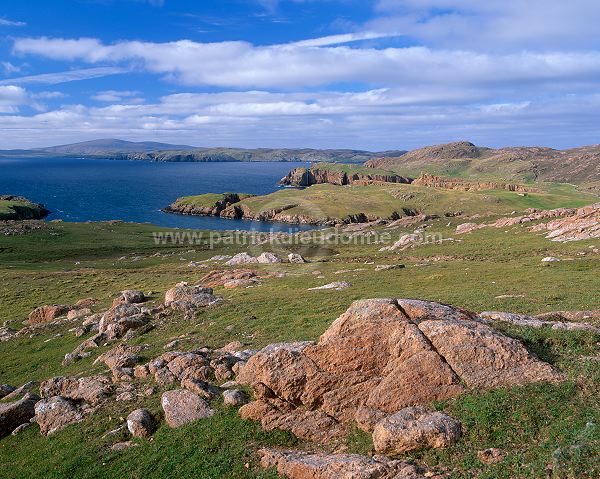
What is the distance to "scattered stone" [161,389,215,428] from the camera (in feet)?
63.0

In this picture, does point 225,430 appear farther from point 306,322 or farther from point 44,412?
point 306,322

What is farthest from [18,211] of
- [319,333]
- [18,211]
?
[319,333]

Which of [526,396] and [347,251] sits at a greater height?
[526,396]

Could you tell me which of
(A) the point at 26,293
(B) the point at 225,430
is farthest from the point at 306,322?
(A) the point at 26,293

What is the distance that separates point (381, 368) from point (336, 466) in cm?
482

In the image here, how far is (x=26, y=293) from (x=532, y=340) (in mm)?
63622

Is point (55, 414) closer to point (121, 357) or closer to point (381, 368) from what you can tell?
point (121, 357)

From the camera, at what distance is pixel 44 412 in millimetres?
22516

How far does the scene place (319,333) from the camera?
2673 cm

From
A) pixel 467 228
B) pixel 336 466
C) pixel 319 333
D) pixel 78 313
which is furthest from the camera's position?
pixel 467 228

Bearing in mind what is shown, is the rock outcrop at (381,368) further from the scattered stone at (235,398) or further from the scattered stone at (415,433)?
the scattered stone at (415,433)

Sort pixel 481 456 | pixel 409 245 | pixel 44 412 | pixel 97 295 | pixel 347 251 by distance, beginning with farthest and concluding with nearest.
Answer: pixel 347 251, pixel 409 245, pixel 97 295, pixel 44 412, pixel 481 456

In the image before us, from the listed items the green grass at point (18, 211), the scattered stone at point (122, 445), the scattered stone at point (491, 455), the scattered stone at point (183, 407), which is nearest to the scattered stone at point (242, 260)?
the scattered stone at point (183, 407)

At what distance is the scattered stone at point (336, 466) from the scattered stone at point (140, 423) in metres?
6.33
